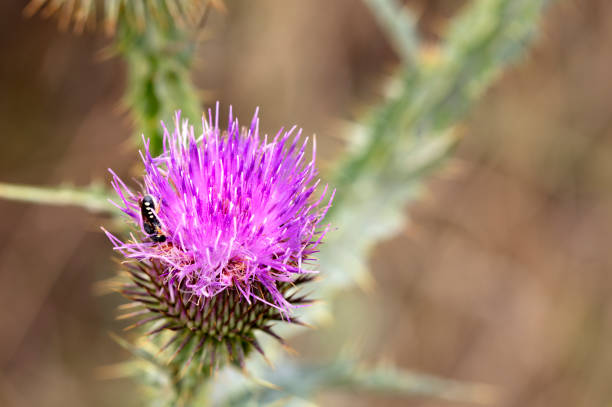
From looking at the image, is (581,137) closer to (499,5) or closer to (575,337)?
(575,337)

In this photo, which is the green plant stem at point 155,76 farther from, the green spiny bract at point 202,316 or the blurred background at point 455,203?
the blurred background at point 455,203

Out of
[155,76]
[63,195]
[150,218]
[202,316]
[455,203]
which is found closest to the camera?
[150,218]

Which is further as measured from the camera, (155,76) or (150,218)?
(155,76)

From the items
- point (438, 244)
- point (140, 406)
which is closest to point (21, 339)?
point (140, 406)

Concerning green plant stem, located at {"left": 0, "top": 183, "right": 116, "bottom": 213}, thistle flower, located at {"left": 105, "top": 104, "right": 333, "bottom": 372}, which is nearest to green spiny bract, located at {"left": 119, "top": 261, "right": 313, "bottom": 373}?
thistle flower, located at {"left": 105, "top": 104, "right": 333, "bottom": 372}

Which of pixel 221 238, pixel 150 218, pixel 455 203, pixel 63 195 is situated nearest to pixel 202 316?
pixel 221 238

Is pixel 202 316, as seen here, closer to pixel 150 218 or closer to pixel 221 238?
pixel 221 238
